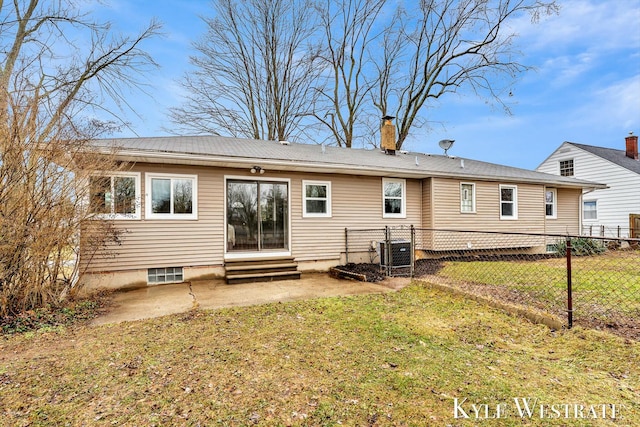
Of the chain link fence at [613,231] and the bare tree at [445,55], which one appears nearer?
the chain link fence at [613,231]

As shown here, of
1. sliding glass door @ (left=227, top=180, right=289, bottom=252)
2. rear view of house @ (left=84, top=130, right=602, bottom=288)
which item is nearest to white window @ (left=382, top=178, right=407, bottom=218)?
rear view of house @ (left=84, top=130, right=602, bottom=288)

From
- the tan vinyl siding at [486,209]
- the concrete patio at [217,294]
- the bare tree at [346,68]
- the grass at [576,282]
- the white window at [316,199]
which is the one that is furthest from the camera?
the bare tree at [346,68]

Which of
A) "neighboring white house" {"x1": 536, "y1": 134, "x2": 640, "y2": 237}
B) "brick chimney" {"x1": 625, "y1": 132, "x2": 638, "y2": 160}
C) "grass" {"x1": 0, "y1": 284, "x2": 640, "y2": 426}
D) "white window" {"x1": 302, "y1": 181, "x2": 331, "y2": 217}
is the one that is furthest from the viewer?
"brick chimney" {"x1": 625, "y1": 132, "x2": 638, "y2": 160}

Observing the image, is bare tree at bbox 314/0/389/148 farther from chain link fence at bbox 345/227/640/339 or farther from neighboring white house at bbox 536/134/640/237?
neighboring white house at bbox 536/134/640/237

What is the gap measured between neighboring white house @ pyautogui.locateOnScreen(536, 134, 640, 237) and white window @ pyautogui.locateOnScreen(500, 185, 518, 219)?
21.5 feet

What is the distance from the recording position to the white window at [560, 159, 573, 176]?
1896 centimetres

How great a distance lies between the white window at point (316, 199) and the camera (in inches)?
343

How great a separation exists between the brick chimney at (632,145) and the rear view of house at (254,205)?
13934mm

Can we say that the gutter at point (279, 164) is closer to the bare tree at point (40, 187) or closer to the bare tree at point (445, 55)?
the bare tree at point (40, 187)

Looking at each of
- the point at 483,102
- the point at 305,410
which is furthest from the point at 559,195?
the point at 305,410

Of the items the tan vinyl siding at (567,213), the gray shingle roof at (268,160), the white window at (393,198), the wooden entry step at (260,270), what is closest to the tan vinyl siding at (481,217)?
the gray shingle roof at (268,160)

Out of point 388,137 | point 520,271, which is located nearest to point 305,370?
point 520,271

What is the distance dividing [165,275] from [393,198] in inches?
272

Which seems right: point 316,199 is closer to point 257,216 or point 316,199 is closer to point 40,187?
point 257,216
